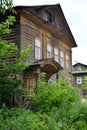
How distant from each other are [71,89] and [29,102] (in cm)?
229

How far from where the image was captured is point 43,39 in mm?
21234

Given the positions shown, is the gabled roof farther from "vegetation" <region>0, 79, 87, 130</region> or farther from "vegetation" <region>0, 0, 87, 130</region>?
"vegetation" <region>0, 79, 87, 130</region>

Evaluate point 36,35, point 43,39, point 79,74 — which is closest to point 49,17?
point 43,39

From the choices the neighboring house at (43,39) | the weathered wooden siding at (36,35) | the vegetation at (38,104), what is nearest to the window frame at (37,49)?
the neighboring house at (43,39)

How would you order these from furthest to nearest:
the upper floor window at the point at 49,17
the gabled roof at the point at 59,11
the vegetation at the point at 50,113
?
the upper floor window at the point at 49,17 → the gabled roof at the point at 59,11 → the vegetation at the point at 50,113

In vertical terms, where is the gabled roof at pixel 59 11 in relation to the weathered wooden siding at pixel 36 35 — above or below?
above

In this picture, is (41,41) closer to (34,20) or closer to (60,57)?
(34,20)

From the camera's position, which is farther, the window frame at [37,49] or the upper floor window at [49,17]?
the upper floor window at [49,17]

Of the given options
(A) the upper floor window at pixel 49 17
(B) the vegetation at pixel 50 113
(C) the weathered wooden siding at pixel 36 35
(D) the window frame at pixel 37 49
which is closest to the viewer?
(B) the vegetation at pixel 50 113

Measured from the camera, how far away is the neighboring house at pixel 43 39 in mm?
18156

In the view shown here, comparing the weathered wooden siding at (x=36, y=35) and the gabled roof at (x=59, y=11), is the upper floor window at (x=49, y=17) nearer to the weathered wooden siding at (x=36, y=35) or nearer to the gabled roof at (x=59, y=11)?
the gabled roof at (x=59, y=11)

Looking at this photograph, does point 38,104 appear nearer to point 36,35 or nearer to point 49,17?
point 36,35

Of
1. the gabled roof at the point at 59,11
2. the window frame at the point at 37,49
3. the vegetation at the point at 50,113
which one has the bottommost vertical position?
the vegetation at the point at 50,113

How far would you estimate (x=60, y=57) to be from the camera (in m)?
24.7
